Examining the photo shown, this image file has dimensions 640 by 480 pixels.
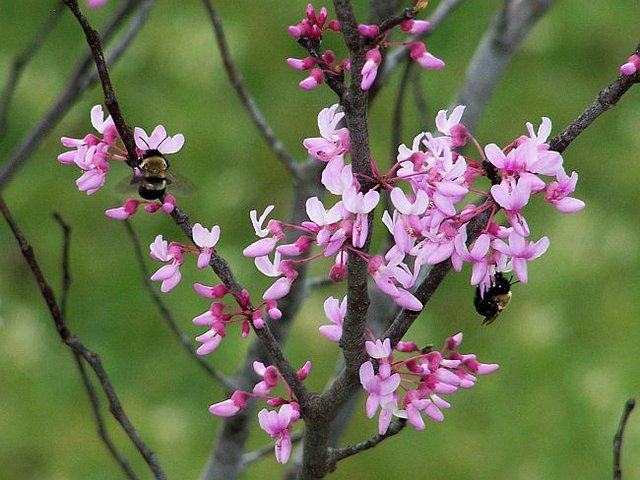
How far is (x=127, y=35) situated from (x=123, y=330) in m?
2.45


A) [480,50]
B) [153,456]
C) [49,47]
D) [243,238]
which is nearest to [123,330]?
[243,238]

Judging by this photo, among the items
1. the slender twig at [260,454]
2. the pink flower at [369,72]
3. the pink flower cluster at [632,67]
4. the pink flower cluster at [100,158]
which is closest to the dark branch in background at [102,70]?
the pink flower cluster at [100,158]

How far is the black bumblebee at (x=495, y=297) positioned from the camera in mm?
1750

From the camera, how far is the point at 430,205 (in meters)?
1.44

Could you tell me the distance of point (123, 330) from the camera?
5004mm

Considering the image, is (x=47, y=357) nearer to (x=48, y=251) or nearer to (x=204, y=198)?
(x=48, y=251)

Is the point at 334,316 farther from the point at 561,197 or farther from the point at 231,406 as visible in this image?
the point at 561,197

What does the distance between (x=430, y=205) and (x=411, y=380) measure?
12.1 inches

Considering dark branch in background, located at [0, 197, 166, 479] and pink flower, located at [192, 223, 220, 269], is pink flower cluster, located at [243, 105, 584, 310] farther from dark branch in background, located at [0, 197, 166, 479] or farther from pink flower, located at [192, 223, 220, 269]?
dark branch in background, located at [0, 197, 166, 479]

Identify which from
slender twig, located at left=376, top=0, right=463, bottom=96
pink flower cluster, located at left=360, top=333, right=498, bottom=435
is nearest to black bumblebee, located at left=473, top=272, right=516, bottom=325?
pink flower cluster, located at left=360, top=333, right=498, bottom=435

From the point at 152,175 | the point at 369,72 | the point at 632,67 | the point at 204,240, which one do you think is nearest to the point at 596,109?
the point at 632,67

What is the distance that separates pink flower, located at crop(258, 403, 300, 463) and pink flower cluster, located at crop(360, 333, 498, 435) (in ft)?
0.44

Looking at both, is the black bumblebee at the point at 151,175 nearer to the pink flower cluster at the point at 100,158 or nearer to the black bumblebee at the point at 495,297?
the pink flower cluster at the point at 100,158

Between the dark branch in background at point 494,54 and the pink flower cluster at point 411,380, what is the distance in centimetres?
140
